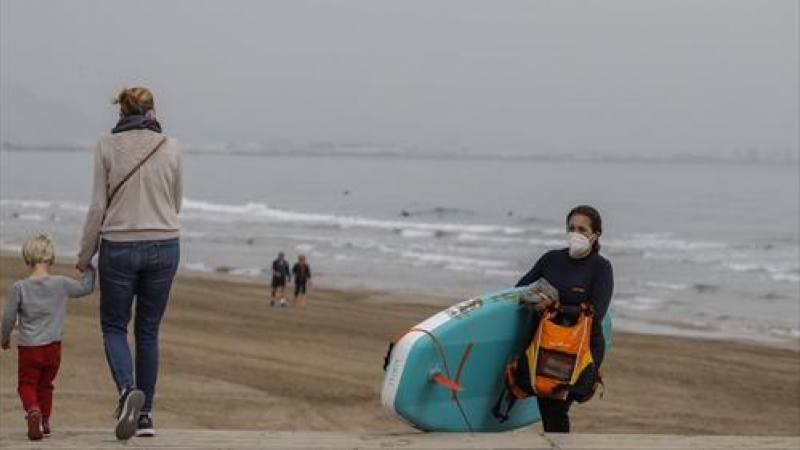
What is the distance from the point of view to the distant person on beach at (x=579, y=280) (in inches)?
216

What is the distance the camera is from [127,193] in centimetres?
499

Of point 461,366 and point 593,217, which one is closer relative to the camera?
point 593,217

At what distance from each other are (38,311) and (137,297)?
50 cm

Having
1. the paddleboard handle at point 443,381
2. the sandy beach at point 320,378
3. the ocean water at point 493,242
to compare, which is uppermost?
the paddleboard handle at point 443,381

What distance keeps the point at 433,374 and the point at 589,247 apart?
3.44 ft

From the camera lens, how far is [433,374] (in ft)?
18.3

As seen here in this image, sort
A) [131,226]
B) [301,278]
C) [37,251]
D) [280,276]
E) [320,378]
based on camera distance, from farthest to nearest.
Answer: [301,278] → [280,276] → [320,378] → [37,251] → [131,226]

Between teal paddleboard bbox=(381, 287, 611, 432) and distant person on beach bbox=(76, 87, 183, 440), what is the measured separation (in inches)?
50.1

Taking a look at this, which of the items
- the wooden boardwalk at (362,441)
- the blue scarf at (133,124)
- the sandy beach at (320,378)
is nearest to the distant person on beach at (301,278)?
the sandy beach at (320,378)

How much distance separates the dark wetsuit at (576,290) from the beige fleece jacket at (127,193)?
2020 millimetres

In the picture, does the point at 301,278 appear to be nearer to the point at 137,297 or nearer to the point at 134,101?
the point at 137,297

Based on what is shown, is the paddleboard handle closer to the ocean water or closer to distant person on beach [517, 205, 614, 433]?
distant person on beach [517, 205, 614, 433]

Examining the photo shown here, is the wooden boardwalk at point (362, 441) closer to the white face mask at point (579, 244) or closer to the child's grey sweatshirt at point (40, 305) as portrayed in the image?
the child's grey sweatshirt at point (40, 305)

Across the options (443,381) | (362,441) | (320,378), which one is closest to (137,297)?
(362,441)
